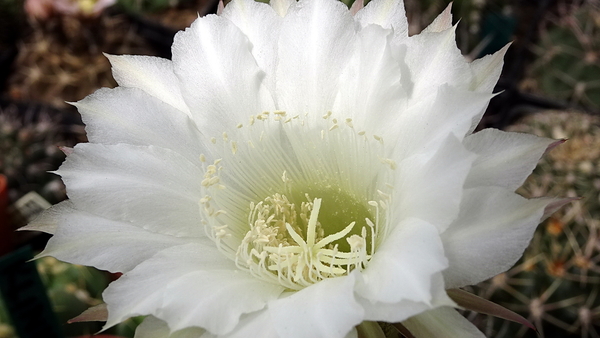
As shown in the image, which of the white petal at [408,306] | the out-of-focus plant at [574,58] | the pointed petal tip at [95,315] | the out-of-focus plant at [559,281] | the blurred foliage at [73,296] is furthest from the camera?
the out-of-focus plant at [574,58]

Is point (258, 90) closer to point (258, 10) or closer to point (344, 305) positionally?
point (258, 10)

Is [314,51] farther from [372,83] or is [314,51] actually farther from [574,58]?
[574,58]

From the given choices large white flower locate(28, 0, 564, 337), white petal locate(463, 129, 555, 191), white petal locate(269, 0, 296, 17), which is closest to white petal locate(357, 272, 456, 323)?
large white flower locate(28, 0, 564, 337)

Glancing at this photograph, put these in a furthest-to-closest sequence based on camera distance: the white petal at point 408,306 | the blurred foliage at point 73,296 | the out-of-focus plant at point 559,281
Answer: the out-of-focus plant at point 559,281, the blurred foliage at point 73,296, the white petal at point 408,306

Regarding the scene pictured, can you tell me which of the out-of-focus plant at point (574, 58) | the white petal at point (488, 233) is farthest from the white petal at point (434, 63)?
the out-of-focus plant at point (574, 58)

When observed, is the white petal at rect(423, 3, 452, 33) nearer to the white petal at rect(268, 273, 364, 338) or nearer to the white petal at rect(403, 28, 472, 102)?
the white petal at rect(403, 28, 472, 102)

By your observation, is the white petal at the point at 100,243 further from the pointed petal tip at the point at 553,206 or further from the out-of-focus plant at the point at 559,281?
the out-of-focus plant at the point at 559,281
